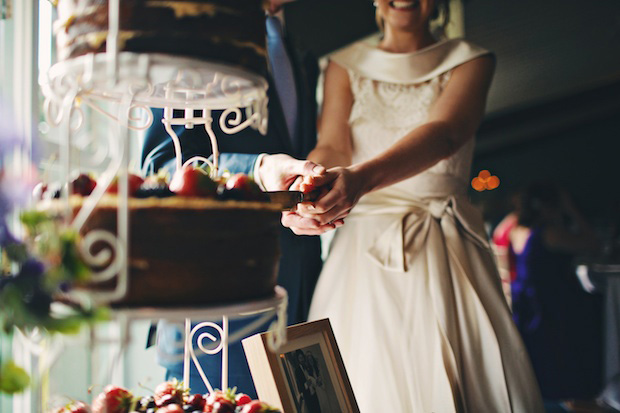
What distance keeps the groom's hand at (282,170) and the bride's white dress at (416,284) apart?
18.3 inches

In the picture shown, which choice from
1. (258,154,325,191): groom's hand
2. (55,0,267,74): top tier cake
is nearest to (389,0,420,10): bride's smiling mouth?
(258,154,325,191): groom's hand

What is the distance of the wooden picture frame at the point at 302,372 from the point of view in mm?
1030

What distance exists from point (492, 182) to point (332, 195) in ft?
26.3

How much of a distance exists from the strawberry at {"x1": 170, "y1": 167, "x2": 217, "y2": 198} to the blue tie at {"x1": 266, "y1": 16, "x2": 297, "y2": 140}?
83cm

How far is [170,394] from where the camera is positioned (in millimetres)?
1002

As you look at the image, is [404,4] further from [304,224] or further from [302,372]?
[302,372]

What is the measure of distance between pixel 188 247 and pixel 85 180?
177 mm

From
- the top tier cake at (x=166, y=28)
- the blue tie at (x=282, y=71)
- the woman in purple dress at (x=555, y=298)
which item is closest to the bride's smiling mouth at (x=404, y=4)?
the blue tie at (x=282, y=71)

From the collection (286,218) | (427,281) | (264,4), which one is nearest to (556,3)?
(427,281)

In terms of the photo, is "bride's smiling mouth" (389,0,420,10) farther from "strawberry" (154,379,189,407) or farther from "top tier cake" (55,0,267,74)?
"strawberry" (154,379,189,407)

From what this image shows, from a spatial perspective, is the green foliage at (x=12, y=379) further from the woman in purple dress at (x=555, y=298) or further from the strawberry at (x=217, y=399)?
the woman in purple dress at (x=555, y=298)

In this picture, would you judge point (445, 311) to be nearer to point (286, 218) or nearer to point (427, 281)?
point (427, 281)

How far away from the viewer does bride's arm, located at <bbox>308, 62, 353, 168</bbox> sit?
165 centimetres

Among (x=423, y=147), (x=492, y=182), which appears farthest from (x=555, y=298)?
(x=492, y=182)
